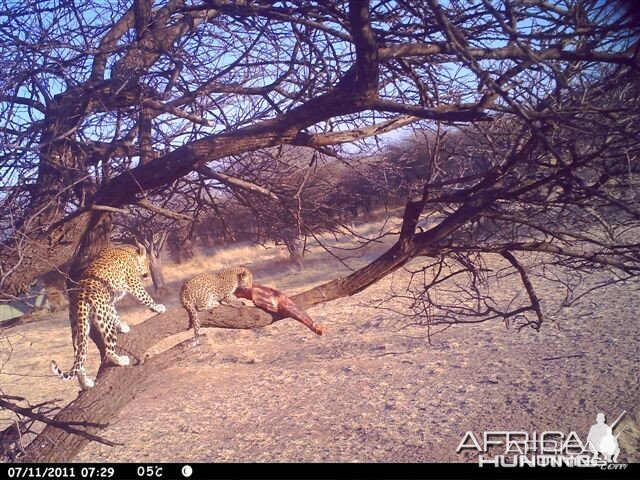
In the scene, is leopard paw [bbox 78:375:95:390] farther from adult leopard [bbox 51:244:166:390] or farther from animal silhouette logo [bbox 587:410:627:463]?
animal silhouette logo [bbox 587:410:627:463]

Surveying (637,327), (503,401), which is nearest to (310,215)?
(503,401)

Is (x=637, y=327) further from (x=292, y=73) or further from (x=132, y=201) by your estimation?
(x=132, y=201)

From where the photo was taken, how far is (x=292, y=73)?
203 inches

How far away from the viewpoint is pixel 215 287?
6.54 meters

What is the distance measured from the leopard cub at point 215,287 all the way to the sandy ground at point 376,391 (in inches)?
27.1

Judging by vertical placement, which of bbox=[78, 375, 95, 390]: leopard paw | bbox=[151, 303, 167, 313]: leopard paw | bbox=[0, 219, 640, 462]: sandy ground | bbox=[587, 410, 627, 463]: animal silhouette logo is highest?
bbox=[151, 303, 167, 313]: leopard paw

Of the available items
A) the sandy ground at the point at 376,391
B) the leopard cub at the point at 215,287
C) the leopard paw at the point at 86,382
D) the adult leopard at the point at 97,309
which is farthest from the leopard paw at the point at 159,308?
the leopard paw at the point at 86,382

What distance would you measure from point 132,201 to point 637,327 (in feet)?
28.1

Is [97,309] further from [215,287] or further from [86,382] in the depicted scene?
[215,287]

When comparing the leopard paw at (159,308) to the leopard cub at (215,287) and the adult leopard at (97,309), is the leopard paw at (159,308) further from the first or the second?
the adult leopard at (97,309)

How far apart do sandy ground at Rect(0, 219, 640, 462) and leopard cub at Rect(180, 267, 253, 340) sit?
69 cm

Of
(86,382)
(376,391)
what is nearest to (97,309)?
(86,382)

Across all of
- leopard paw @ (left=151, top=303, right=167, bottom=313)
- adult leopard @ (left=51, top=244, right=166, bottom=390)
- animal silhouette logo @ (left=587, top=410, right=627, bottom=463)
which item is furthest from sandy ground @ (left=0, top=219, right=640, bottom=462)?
leopard paw @ (left=151, top=303, right=167, bottom=313)

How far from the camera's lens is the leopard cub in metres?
6.02
